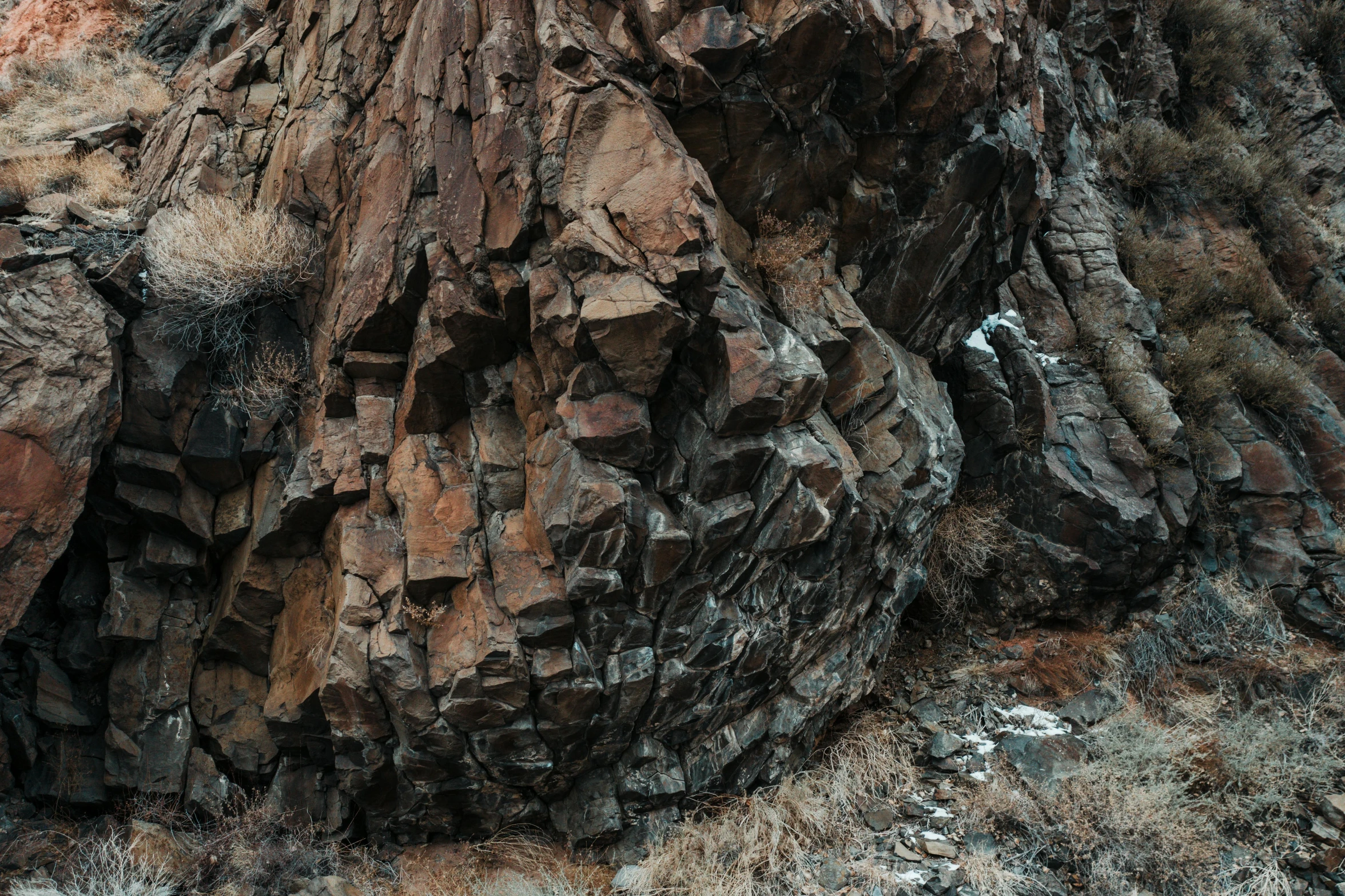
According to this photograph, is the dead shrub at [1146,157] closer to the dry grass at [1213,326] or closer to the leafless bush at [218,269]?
the dry grass at [1213,326]

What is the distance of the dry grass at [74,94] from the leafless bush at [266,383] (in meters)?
5.07

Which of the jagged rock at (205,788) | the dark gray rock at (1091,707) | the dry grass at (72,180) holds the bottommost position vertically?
the jagged rock at (205,788)

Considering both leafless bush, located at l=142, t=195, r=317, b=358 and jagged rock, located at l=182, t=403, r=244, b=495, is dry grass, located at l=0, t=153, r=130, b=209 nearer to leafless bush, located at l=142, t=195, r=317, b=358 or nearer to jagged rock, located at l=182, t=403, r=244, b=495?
leafless bush, located at l=142, t=195, r=317, b=358

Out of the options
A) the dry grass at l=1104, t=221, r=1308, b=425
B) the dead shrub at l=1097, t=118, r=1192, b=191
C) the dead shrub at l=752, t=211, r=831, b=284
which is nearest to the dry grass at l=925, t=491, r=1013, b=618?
the dry grass at l=1104, t=221, r=1308, b=425

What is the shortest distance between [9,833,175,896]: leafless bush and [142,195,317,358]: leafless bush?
4.12 m

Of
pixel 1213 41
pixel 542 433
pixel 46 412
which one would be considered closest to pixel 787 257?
pixel 542 433

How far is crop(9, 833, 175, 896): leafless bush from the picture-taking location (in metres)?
5.24

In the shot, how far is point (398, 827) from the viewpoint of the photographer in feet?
20.6

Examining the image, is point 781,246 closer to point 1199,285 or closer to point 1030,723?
point 1030,723

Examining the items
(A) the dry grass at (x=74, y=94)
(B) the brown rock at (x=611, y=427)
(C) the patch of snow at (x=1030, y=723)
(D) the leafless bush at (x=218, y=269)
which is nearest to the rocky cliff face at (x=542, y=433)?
(B) the brown rock at (x=611, y=427)

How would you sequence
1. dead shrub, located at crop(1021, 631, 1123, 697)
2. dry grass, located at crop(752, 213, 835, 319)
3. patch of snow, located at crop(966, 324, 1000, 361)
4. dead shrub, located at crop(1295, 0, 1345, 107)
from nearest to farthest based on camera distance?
dry grass, located at crop(752, 213, 835, 319) → dead shrub, located at crop(1021, 631, 1123, 697) → patch of snow, located at crop(966, 324, 1000, 361) → dead shrub, located at crop(1295, 0, 1345, 107)

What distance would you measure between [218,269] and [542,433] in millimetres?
3571

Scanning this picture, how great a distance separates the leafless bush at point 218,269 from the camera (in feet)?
22.6

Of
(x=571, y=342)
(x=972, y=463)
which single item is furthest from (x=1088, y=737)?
(x=571, y=342)
